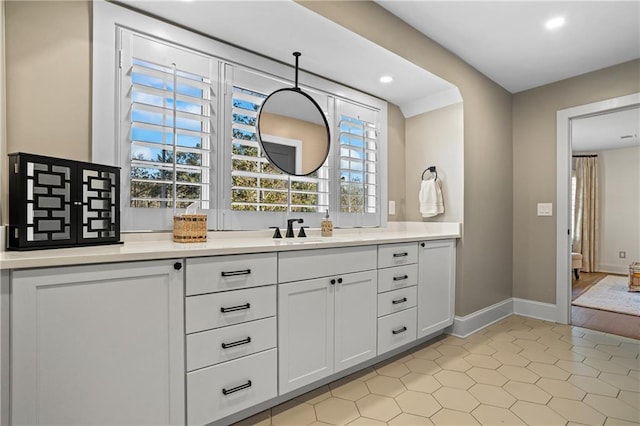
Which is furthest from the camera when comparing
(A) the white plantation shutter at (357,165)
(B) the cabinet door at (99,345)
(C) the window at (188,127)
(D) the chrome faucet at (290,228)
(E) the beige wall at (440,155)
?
(E) the beige wall at (440,155)

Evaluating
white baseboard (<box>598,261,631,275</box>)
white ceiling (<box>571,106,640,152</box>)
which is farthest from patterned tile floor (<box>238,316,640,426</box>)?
white baseboard (<box>598,261,631,275</box>)

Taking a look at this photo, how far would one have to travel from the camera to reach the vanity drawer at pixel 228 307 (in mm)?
1439

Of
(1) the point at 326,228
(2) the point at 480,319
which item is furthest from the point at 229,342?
(2) the point at 480,319

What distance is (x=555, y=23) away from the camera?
7.83 ft

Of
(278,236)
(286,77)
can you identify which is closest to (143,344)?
(278,236)

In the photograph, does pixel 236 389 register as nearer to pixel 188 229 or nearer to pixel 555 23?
pixel 188 229

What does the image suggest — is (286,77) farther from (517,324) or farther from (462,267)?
(517,324)

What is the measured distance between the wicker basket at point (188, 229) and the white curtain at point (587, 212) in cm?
737

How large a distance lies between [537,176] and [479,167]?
85 cm

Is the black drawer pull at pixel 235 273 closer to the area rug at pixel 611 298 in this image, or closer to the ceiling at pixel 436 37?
the ceiling at pixel 436 37

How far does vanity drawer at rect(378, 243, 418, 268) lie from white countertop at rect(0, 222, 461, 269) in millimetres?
49

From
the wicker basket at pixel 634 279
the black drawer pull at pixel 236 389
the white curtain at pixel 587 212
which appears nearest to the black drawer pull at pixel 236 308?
the black drawer pull at pixel 236 389

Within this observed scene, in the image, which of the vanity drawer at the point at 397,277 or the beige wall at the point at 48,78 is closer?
the beige wall at the point at 48,78

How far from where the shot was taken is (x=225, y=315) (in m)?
1.53
